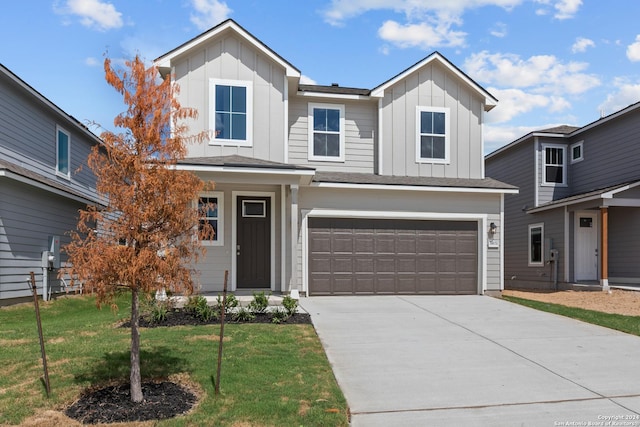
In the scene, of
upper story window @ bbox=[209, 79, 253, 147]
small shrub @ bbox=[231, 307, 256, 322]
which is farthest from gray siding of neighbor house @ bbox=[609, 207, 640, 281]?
small shrub @ bbox=[231, 307, 256, 322]

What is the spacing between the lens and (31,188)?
12.4 m

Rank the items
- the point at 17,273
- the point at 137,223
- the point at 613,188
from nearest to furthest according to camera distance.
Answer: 1. the point at 137,223
2. the point at 17,273
3. the point at 613,188

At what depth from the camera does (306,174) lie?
10859mm

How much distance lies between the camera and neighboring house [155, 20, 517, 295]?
12.0 metres

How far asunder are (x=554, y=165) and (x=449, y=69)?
764 cm

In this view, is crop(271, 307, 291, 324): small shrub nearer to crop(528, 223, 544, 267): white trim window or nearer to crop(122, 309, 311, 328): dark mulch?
crop(122, 309, 311, 328): dark mulch

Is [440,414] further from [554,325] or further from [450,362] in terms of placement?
[554,325]

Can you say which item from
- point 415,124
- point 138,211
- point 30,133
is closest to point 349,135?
point 415,124

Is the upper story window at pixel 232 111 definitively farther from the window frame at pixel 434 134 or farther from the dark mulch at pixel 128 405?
the dark mulch at pixel 128 405

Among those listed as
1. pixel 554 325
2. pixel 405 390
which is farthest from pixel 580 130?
pixel 405 390

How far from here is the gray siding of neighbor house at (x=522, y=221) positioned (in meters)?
17.5

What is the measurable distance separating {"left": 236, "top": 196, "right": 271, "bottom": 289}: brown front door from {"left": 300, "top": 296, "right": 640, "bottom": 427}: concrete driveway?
111 inches

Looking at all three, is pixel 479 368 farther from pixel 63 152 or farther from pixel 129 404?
pixel 63 152

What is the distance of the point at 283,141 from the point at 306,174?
185 centimetres
